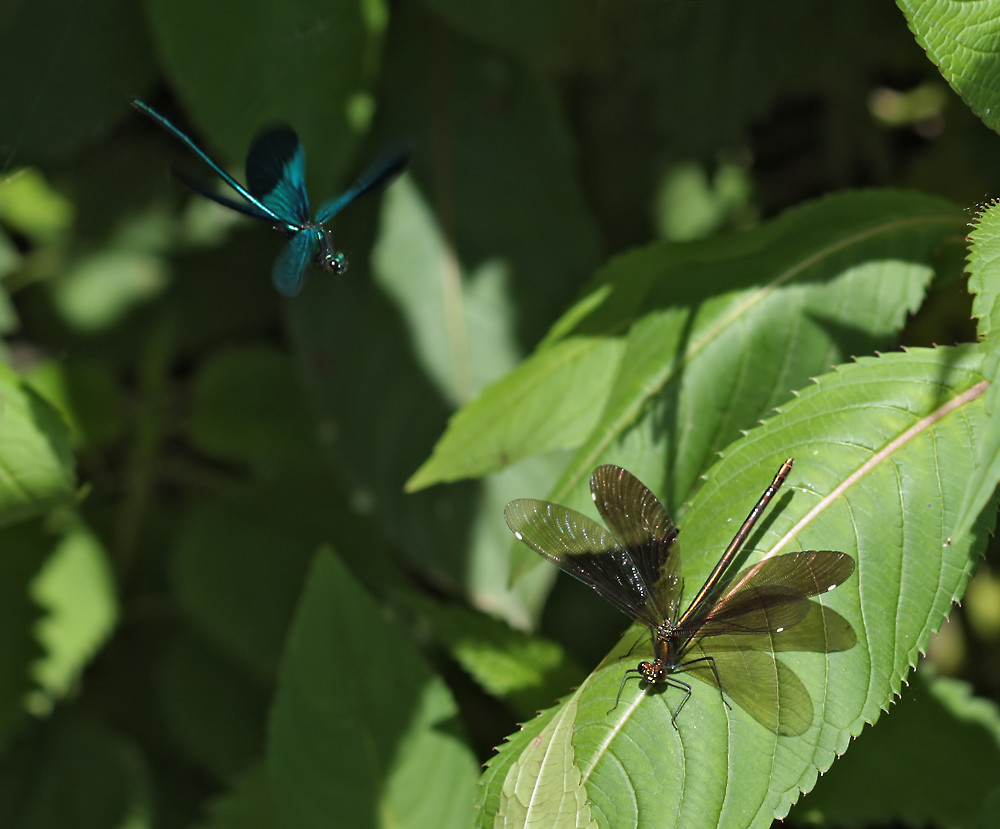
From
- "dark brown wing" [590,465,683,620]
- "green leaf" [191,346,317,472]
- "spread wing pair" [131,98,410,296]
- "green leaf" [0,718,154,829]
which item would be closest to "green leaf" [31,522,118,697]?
"green leaf" [0,718,154,829]

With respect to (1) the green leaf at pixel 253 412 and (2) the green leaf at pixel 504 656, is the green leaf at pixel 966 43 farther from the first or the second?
(1) the green leaf at pixel 253 412

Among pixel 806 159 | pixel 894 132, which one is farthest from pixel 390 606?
pixel 894 132

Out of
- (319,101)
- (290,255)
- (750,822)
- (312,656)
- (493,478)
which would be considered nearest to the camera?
(750,822)

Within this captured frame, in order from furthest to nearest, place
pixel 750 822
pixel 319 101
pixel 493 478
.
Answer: pixel 493 478
pixel 319 101
pixel 750 822

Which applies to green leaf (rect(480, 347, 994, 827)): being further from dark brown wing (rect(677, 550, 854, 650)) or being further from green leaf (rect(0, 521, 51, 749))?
green leaf (rect(0, 521, 51, 749))

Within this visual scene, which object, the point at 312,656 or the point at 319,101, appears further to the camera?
the point at 319,101

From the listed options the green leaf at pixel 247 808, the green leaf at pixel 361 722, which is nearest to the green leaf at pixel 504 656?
the green leaf at pixel 361 722

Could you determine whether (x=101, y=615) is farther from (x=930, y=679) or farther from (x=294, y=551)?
(x=930, y=679)
